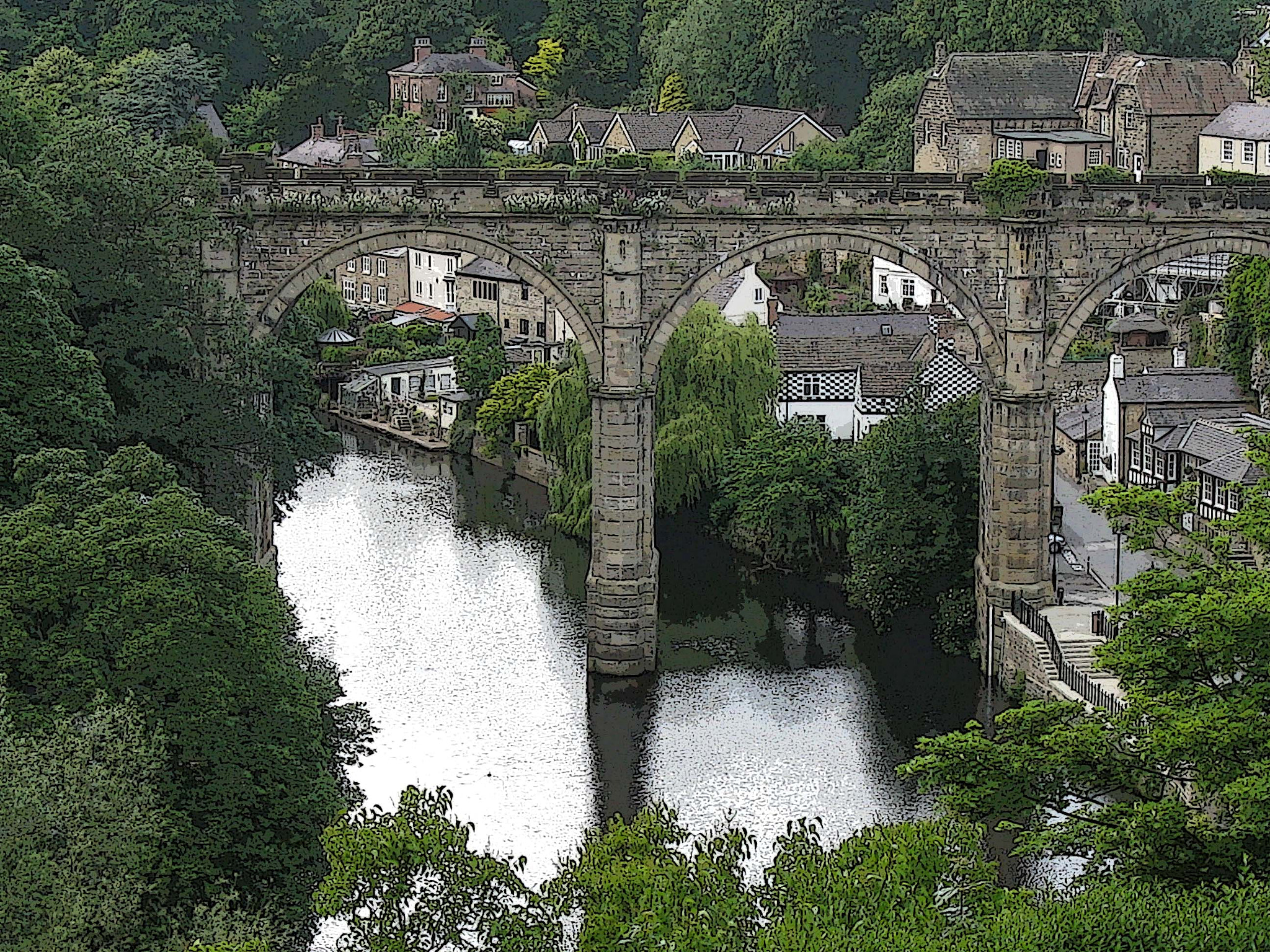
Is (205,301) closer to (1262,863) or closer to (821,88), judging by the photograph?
(1262,863)

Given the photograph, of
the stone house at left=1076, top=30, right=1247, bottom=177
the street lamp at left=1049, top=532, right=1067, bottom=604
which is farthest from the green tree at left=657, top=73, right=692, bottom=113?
the street lamp at left=1049, top=532, right=1067, bottom=604

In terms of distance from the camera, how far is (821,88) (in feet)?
408

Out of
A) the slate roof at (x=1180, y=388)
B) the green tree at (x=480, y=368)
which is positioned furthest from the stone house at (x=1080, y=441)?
the green tree at (x=480, y=368)

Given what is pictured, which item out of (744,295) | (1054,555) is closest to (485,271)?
(744,295)

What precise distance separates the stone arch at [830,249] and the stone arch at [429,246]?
1512 mm

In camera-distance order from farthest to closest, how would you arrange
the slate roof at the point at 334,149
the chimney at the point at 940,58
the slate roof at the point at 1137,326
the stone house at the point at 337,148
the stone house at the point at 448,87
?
the stone house at the point at 448,87, the slate roof at the point at 334,149, the stone house at the point at 337,148, the chimney at the point at 940,58, the slate roof at the point at 1137,326

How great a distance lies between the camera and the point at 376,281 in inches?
4471

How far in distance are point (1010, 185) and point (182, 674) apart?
82.0 ft

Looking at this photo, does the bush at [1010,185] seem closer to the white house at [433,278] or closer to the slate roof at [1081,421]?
the slate roof at [1081,421]

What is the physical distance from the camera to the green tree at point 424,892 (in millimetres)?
25125

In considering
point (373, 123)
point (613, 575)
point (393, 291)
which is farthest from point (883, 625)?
point (373, 123)

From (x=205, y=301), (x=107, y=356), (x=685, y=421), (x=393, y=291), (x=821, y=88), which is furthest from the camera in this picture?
(x=821, y=88)

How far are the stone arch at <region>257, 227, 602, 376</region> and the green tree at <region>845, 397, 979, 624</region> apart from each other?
8.66 meters

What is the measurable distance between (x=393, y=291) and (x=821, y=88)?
91.3 ft
